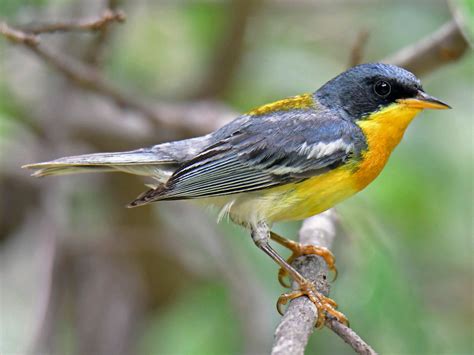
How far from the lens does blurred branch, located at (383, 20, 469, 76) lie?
171 inches

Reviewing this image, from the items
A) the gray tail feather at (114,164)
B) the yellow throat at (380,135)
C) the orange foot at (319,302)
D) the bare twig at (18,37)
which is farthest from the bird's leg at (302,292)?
the bare twig at (18,37)

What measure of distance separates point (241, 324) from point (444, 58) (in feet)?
6.54

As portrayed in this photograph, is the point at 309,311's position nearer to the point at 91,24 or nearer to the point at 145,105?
the point at 91,24

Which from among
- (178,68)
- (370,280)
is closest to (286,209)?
(370,280)

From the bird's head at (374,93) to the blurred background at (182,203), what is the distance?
45cm

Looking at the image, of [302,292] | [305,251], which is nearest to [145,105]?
[305,251]

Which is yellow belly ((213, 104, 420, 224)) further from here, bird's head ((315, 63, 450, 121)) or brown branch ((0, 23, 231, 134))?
brown branch ((0, 23, 231, 134))

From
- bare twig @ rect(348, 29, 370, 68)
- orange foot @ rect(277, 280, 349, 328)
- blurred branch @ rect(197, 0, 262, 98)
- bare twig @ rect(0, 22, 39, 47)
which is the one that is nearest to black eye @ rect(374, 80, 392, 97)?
bare twig @ rect(348, 29, 370, 68)

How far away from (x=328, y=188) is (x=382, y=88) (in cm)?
59

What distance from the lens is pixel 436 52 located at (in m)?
4.47

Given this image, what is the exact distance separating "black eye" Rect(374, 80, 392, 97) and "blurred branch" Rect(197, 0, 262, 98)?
5.86 feet

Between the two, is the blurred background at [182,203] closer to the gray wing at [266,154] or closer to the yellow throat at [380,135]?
the yellow throat at [380,135]

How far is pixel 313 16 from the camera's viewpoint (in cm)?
671

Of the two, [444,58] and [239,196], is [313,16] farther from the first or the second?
[239,196]
